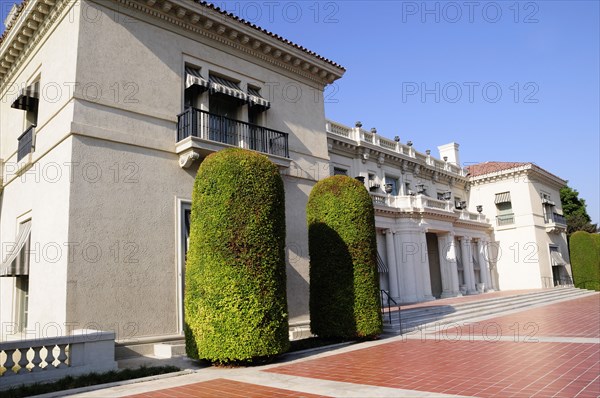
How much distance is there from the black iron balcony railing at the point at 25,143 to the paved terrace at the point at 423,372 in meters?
8.57

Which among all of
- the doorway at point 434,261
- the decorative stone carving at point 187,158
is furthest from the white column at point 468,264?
the decorative stone carving at point 187,158

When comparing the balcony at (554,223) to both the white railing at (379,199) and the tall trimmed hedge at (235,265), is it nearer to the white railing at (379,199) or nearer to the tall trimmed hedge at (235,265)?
the white railing at (379,199)

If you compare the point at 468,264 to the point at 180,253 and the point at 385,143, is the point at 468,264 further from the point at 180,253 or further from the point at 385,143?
the point at 180,253

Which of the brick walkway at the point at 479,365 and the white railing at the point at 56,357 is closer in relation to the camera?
→ the brick walkway at the point at 479,365

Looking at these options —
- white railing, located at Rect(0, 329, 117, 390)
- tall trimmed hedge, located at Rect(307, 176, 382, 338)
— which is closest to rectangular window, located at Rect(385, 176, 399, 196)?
tall trimmed hedge, located at Rect(307, 176, 382, 338)

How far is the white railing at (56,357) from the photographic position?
781 cm

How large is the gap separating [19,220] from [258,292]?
340 inches

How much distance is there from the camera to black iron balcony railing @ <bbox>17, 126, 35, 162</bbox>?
42.1ft

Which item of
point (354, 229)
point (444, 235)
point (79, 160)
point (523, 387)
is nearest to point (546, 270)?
point (444, 235)

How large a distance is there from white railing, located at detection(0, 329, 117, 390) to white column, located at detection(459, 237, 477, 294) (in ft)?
83.3

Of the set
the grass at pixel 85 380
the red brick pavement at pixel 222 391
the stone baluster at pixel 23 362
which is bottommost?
the red brick pavement at pixel 222 391

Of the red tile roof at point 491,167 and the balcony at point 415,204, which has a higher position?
the red tile roof at point 491,167

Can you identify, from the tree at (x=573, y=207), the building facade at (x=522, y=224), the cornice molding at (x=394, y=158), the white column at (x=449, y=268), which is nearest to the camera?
the cornice molding at (x=394, y=158)

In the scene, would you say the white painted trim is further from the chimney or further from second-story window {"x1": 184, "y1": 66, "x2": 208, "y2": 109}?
the chimney
